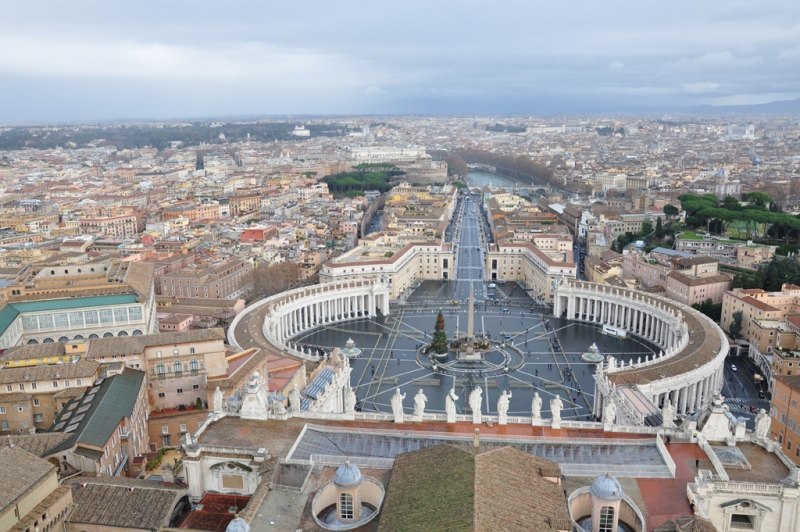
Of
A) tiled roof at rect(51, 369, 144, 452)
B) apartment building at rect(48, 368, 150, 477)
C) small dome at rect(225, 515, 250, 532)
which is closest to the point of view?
small dome at rect(225, 515, 250, 532)

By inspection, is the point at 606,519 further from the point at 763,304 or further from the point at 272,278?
the point at 272,278

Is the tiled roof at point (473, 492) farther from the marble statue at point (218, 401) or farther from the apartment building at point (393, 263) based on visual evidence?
the apartment building at point (393, 263)

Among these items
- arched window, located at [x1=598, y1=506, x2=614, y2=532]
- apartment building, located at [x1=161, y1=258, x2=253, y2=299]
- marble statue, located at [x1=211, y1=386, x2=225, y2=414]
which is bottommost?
apartment building, located at [x1=161, y1=258, x2=253, y2=299]

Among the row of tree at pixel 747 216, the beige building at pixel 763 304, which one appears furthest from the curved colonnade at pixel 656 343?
the row of tree at pixel 747 216

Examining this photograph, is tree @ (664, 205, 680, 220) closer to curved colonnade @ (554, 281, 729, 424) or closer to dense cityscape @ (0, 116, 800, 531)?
dense cityscape @ (0, 116, 800, 531)

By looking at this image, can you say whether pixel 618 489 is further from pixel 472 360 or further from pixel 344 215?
pixel 344 215

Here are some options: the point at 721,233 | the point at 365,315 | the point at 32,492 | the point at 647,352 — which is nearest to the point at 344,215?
the point at 365,315

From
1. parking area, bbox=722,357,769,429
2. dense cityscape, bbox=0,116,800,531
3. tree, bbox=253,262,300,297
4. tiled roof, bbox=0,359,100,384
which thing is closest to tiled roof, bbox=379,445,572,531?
dense cityscape, bbox=0,116,800,531

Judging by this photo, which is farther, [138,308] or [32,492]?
[138,308]
